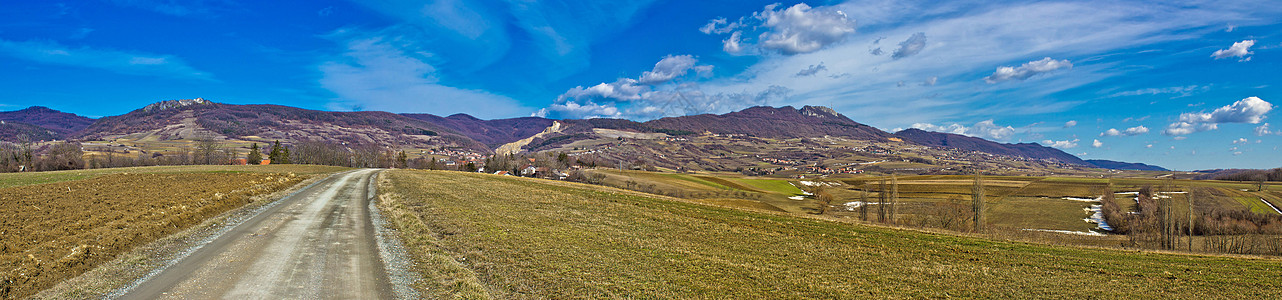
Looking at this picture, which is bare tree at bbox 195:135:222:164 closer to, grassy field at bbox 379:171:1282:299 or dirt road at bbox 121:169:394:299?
dirt road at bbox 121:169:394:299

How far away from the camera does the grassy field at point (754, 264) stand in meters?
12.4

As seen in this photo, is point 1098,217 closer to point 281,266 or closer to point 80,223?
point 281,266

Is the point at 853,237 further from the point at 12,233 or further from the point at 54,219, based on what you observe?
the point at 54,219

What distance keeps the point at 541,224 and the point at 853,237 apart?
14.2 meters

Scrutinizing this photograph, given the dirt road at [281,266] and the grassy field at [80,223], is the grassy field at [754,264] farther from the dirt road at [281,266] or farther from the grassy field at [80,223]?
the grassy field at [80,223]

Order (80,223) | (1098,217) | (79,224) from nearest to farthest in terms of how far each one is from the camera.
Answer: (79,224)
(80,223)
(1098,217)

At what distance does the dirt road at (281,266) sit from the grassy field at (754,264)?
1433 millimetres

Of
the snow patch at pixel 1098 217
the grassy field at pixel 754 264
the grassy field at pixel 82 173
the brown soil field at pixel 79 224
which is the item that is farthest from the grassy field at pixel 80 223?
Result: the snow patch at pixel 1098 217

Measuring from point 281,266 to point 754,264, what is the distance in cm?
1287

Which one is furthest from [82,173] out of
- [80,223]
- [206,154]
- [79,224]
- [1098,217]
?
[1098,217]

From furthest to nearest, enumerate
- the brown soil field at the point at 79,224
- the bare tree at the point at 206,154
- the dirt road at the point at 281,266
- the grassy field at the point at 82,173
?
the bare tree at the point at 206,154
the grassy field at the point at 82,173
the brown soil field at the point at 79,224
the dirt road at the point at 281,266

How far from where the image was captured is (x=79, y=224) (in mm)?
17922

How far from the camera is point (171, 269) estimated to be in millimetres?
12344

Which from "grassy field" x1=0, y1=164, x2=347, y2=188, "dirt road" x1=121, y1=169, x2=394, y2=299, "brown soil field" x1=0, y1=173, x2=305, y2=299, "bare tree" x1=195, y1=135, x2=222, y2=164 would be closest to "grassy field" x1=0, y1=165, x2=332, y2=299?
"brown soil field" x1=0, y1=173, x2=305, y2=299
